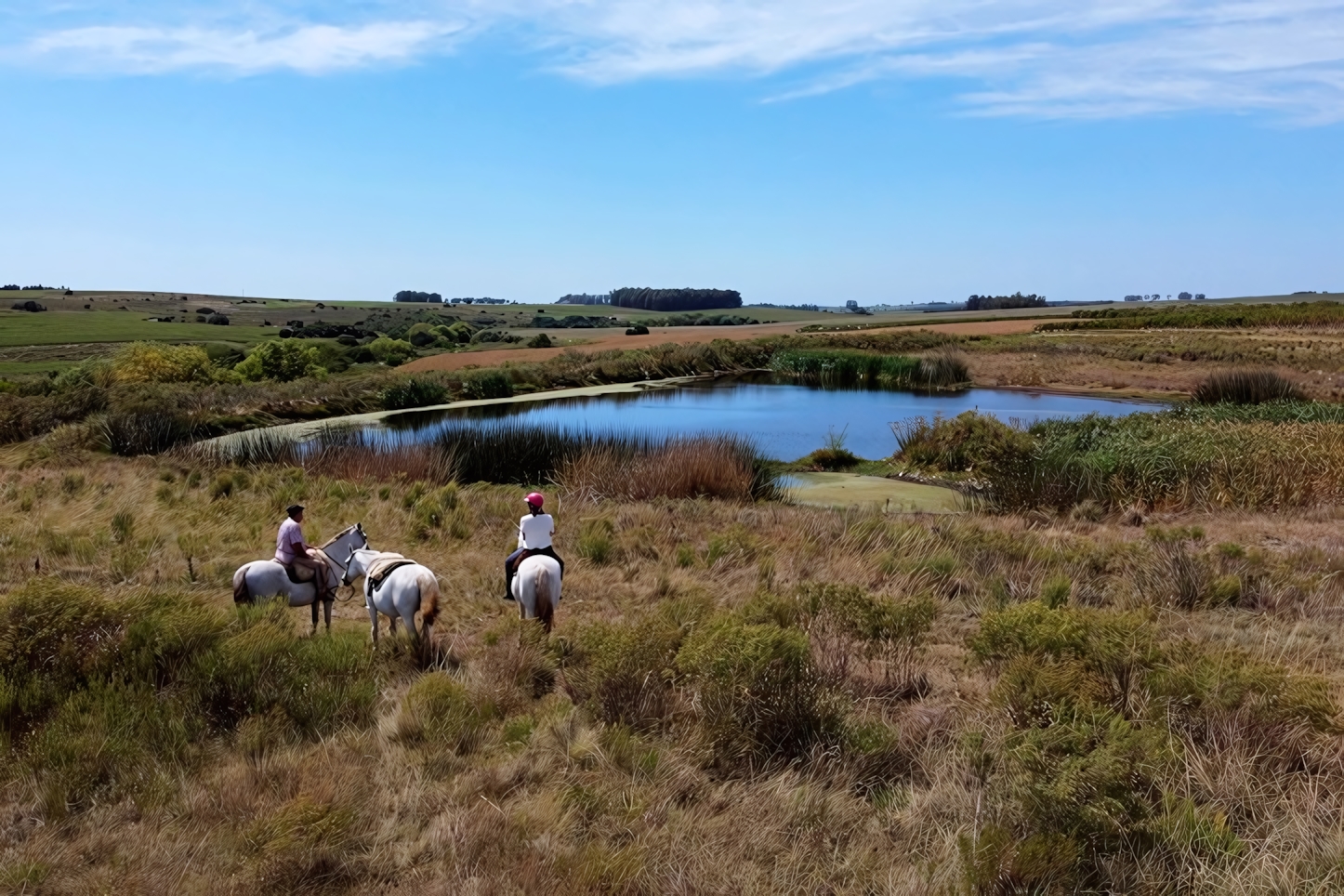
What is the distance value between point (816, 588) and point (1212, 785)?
10.3ft

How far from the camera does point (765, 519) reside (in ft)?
41.5

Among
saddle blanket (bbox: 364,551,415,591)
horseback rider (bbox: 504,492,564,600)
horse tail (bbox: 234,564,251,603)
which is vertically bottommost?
horse tail (bbox: 234,564,251,603)

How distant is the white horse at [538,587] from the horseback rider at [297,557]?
1567 mm

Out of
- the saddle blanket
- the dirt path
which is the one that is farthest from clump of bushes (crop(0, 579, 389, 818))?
the dirt path

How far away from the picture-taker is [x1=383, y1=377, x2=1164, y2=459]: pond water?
27062mm

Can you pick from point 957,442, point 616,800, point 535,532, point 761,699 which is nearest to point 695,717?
point 761,699

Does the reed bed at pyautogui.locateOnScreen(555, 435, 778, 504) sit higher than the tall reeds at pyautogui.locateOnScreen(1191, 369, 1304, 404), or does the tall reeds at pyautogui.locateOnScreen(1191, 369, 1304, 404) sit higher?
the tall reeds at pyautogui.locateOnScreen(1191, 369, 1304, 404)

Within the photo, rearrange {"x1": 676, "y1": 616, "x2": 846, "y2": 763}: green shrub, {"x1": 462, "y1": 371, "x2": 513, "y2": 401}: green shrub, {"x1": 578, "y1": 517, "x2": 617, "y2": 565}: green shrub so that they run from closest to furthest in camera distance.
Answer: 1. {"x1": 676, "y1": 616, "x2": 846, "y2": 763}: green shrub
2. {"x1": 578, "y1": 517, "x2": 617, "y2": 565}: green shrub
3. {"x1": 462, "y1": 371, "x2": 513, "y2": 401}: green shrub

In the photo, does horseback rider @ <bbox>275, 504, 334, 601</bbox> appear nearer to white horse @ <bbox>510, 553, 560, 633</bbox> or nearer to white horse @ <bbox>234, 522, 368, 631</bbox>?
white horse @ <bbox>234, 522, 368, 631</bbox>

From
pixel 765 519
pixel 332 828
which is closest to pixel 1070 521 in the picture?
pixel 765 519

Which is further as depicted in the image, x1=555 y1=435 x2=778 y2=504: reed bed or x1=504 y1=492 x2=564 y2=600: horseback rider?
x1=555 y1=435 x2=778 y2=504: reed bed

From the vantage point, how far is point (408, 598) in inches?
265

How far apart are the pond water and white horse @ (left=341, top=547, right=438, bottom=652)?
16133 mm

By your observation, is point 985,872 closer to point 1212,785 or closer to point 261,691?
point 1212,785
